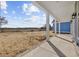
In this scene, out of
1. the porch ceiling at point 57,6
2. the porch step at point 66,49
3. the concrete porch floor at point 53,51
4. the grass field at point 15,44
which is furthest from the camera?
the porch ceiling at point 57,6

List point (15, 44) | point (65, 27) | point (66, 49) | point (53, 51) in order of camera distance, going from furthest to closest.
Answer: point (65, 27) < point (15, 44) < point (66, 49) < point (53, 51)

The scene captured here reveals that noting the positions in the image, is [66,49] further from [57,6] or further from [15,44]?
[15,44]

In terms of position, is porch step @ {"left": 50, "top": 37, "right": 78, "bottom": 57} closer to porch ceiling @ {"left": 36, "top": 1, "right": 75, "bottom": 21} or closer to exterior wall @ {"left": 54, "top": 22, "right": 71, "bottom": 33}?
porch ceiling @ {"left": 36, "top": 1, "right": 75, "bottom": 21}

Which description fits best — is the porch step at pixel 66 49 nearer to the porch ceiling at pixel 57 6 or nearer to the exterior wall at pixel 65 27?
the porch ceiling at pixel 57 6

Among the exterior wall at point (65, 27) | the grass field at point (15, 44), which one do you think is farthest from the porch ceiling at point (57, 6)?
the exterior wall at point (65, 27)

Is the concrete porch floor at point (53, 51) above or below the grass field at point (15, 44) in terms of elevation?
above

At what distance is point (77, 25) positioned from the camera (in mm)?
6820

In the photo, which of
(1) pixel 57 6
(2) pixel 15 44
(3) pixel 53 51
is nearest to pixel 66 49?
(3) pixel 53 51

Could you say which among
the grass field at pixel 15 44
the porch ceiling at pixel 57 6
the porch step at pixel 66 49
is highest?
the porch ceiling at pixel 57 6

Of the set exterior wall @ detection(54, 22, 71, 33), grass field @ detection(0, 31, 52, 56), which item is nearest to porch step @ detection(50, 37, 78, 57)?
grass field @ detection(0, 31, 52, 56)

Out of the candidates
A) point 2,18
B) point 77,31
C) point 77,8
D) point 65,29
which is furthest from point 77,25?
point 65,29

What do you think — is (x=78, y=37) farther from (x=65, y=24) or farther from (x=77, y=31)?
(x=65, y=24)

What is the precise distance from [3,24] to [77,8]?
5.59 m

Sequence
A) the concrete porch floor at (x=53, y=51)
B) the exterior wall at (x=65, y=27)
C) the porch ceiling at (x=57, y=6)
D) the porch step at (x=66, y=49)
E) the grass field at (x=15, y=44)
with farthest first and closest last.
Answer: the exterior wall at (x=65, y=27), the porch ceiling at (x=57, y=6), the grass field at (x=15, y=44), the porch step at (x=66, y=49), the concrete porch floor at (x=53, y=51)
